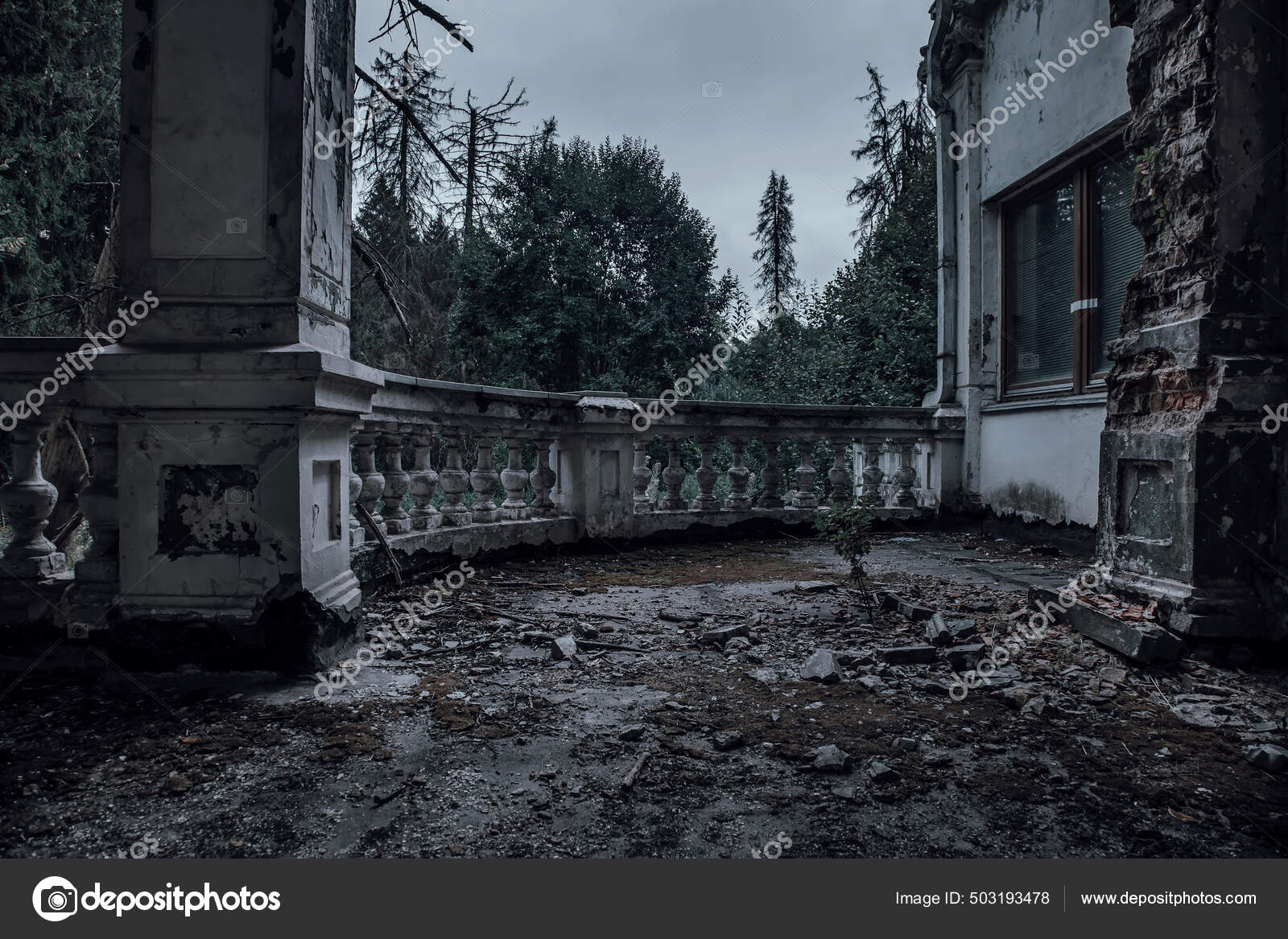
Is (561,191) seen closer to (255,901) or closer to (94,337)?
(94,337)

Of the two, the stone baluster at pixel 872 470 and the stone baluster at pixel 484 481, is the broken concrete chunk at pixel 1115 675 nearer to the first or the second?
the stone baluster at pixel 484 481

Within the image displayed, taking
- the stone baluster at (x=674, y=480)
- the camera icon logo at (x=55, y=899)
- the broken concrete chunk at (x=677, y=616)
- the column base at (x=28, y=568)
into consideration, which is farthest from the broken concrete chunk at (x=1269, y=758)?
the stone baluster at (x=674, y=480)

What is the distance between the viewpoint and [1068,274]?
621cm

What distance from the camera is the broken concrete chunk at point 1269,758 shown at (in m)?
2.00

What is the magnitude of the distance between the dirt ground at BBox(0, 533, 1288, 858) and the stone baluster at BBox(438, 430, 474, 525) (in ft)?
4.58

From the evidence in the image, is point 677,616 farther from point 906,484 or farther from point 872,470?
point 906,484

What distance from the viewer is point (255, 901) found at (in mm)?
1419

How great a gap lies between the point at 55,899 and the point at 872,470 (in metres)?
6.55

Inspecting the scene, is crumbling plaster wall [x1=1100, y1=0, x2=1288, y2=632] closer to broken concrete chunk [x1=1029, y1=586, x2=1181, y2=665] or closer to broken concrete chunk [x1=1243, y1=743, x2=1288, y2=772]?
broken concrete chunk [x1=1029, y1=586, x2=1181, y2=665]

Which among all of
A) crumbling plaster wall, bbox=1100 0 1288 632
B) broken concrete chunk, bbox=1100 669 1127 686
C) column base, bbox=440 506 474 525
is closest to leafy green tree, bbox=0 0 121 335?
column base, bbox=440 506 474 525

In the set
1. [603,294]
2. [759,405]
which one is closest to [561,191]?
[603,294]

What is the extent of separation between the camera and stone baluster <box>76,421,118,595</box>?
8.89ft

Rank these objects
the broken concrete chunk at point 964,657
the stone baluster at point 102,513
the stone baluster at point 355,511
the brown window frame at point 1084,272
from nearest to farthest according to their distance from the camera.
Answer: the stone baluster at point 102,513
the broken concrete chunk at point 964,657
the stone baluster at point 355,511
the brown window frame at point 1084,272

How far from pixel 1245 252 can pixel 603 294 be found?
13448mm
